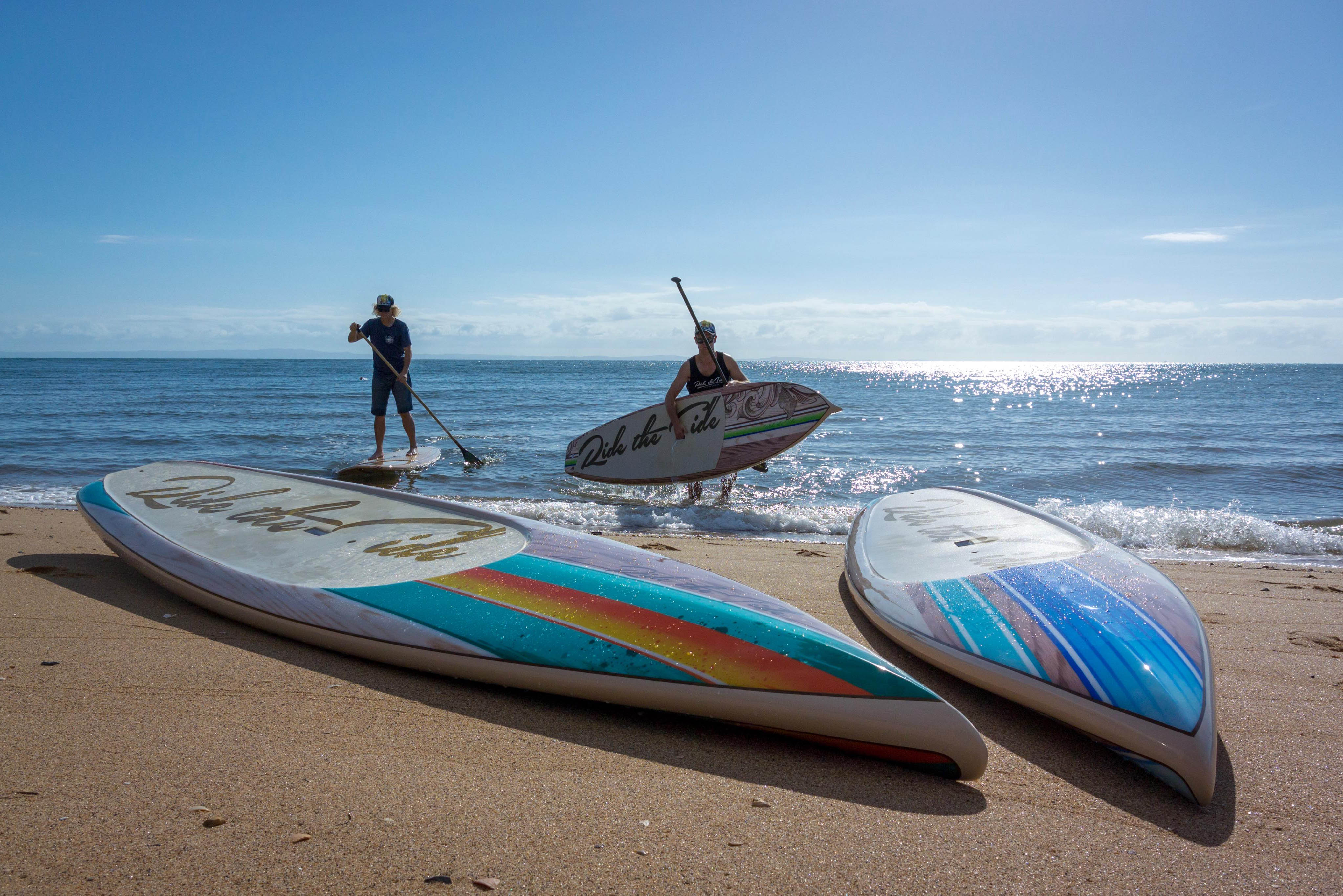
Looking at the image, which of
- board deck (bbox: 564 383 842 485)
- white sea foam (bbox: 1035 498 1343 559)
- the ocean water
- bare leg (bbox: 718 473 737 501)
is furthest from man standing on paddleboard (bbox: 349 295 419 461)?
white sea foam (bbox: 1035 498 1343 559)

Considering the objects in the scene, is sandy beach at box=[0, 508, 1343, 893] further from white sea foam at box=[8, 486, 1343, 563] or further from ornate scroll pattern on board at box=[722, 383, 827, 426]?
ornate scroll pattern on board at box=[722, 383, 827, 426]

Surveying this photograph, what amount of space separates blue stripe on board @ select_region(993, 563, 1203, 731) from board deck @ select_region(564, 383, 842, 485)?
14.3 ft

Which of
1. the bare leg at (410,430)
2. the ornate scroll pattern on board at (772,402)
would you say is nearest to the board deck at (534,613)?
the ornate scroll pattern on board at (772,402)

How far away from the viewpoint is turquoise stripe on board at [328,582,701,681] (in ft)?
6.84

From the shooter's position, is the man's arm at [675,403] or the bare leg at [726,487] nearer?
the man's arm at [675,403]

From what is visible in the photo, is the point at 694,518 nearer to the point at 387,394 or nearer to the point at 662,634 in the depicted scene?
the point at 387,394

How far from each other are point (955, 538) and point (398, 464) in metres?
6.85

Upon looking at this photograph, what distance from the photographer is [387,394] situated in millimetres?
8344

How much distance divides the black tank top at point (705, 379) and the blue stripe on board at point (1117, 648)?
476 cm

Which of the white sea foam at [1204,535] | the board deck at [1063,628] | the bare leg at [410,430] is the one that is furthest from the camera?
the bare leg at [410,430]

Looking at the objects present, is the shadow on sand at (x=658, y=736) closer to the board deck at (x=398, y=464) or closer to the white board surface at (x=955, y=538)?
the white board surface at (x=955, y=538)

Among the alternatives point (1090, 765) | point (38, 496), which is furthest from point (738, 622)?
point (38, 496)

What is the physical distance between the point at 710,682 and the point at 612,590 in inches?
21.0

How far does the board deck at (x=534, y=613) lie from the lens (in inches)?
74.7
